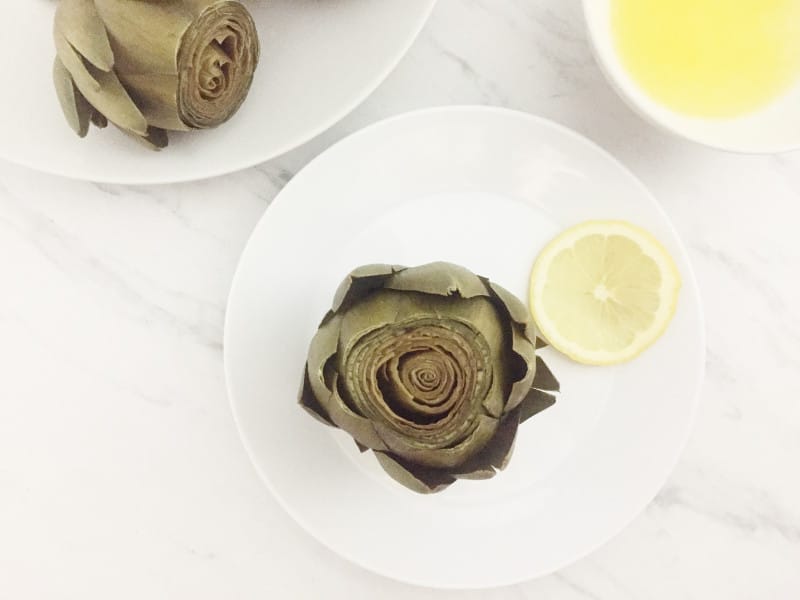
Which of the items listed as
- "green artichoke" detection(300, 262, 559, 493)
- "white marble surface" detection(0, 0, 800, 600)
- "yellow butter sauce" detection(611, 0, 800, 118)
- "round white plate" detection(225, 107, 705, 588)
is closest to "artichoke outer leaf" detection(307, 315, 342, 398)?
"green artichoke" detection(300, 262, 559, 493)

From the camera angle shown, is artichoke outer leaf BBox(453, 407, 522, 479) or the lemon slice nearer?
artichoke outer leaf BBox(453, 407, 522, 479)

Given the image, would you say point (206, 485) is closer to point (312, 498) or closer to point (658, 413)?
point (312, 498)

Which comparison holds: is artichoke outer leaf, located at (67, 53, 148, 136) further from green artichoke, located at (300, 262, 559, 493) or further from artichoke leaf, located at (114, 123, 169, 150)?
green artichoke, located at (300, 262, 559, 493)

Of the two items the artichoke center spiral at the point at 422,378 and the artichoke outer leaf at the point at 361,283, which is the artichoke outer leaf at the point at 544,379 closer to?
the artichoke center spiral at the point at 422,378

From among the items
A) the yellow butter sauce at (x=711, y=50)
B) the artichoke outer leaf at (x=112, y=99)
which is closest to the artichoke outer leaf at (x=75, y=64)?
the artichoke outer leaf at (x=112, y=99)

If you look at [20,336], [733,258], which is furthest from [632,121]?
[20,336]

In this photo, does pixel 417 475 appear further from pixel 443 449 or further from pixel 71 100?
pixel 71 100
